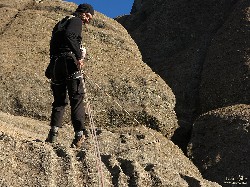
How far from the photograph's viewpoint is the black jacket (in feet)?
32.6

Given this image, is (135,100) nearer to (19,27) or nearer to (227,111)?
(227,111)

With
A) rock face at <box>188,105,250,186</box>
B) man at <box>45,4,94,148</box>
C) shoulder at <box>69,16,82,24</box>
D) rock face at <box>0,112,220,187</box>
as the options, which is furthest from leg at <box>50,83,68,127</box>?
rock face at <box>188,105,250,186</box>

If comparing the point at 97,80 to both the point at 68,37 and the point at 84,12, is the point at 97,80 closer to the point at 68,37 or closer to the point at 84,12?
the point at 84,12

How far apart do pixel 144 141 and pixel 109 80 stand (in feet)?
9.89

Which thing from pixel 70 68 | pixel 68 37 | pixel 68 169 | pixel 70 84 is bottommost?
pixel 68 169

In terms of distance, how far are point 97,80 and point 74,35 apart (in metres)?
5.94

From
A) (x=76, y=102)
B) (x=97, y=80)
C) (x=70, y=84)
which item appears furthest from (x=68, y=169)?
(x=97, y=80)

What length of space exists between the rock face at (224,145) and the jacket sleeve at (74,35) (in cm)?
587

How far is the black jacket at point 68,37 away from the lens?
32.6ft

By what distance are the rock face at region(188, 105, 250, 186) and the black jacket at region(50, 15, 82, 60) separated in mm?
5951

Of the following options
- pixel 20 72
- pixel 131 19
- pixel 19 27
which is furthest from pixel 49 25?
pixel 131 19

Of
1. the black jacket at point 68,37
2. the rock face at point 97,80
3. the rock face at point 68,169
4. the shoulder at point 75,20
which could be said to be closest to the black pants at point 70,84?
the black jacket at point 68,37

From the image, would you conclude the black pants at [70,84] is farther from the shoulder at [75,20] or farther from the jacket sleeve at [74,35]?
the shoulder at [75,20]

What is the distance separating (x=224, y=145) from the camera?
15.1 m
